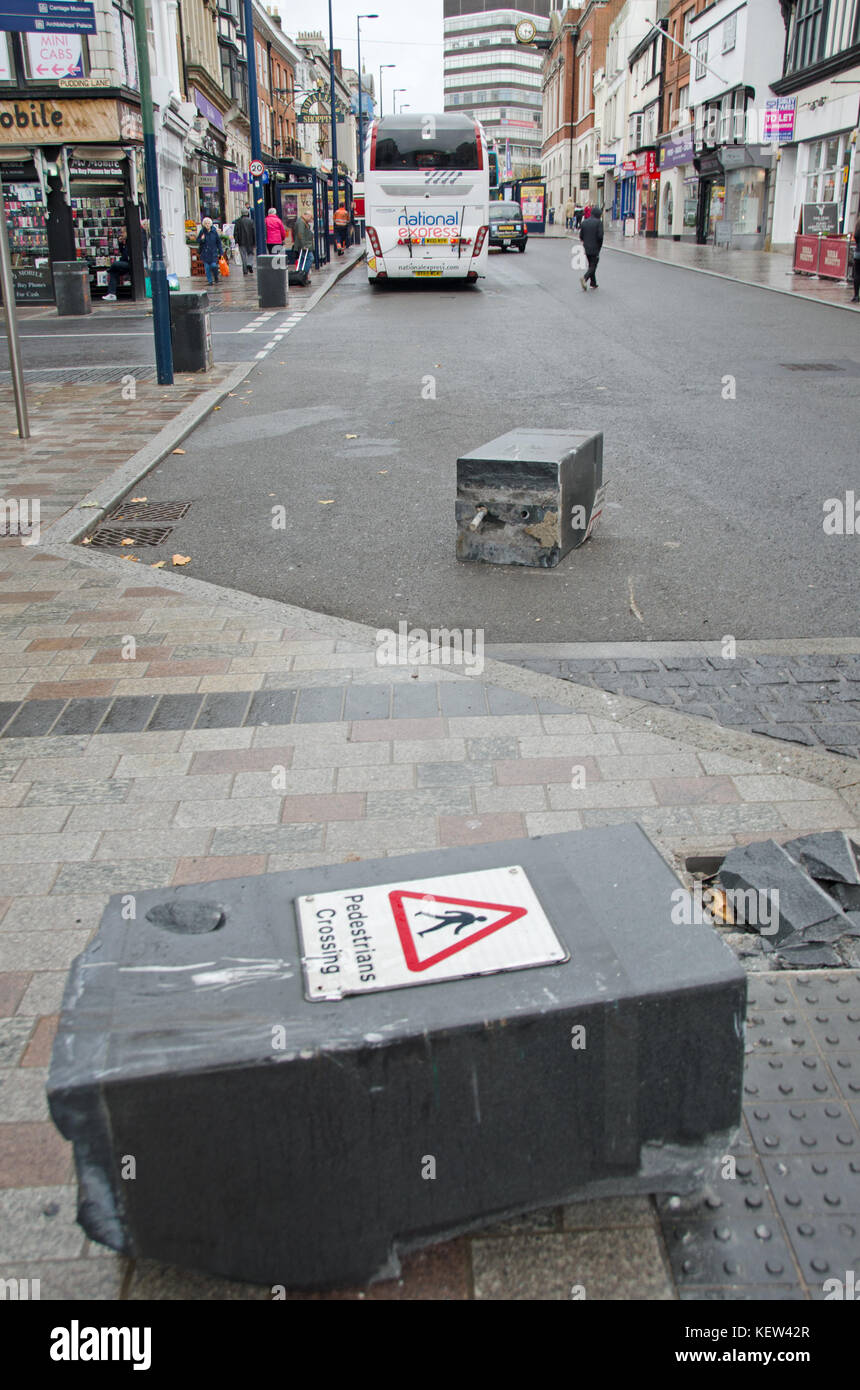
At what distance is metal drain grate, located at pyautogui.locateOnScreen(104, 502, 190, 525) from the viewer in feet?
26.2

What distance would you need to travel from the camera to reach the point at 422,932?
7.04 feet

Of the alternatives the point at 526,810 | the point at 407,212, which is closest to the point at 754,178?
the point at 407,212

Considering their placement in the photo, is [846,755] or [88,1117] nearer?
[88,1117]

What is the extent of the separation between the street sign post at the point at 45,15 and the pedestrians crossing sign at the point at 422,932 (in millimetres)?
11628

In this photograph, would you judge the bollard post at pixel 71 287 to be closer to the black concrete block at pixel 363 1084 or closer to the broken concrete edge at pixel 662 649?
the broken concrete edge at pixel 662 649

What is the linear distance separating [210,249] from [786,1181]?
29.2 m

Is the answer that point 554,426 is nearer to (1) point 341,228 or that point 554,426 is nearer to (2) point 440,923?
(2) point 440,923

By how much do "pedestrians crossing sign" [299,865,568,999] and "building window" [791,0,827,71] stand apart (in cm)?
4389

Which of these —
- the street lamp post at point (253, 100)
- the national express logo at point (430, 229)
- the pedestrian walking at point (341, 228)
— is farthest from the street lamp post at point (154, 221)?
the pedestrian walking at point (341, 228)

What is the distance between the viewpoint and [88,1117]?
1.85 m

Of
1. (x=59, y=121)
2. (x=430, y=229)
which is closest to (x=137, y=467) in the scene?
(x=59, y=121)

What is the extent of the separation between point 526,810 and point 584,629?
83.7 inches

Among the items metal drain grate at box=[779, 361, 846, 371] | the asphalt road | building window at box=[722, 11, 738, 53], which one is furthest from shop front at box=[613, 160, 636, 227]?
metal drain grate at box=[779, 361, 846, 371]
